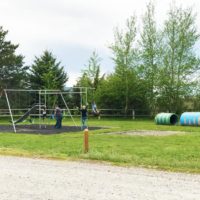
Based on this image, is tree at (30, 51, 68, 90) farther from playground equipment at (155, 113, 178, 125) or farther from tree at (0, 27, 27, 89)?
playground equipment at (155, 113, 178, 125)

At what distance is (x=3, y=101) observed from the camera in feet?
163

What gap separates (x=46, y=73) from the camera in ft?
187

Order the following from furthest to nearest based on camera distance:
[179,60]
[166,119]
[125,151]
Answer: [179,60], [166,119], [125,151]

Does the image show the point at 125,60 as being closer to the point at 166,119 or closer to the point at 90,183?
the point at 166,119

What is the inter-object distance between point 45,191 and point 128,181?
216 cm

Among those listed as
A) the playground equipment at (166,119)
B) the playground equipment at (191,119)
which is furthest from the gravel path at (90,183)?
the playground equipment at (166,119)

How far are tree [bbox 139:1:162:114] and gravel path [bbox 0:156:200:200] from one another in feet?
125

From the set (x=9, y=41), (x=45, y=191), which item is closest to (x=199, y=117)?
(x=45, y=191)

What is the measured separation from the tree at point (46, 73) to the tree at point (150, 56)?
1139cm

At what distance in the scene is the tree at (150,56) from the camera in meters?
50.6

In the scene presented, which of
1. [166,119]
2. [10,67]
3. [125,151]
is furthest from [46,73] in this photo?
[125,151]

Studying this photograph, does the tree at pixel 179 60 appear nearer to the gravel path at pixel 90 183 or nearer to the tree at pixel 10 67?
the tree at pixel 10 67

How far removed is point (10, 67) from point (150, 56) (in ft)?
60.3

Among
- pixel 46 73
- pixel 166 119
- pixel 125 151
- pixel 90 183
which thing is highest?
pixel 46 73
